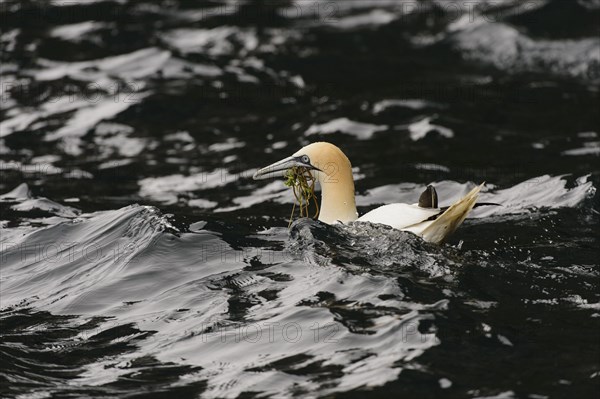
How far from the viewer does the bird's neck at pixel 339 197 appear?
10.1 metres

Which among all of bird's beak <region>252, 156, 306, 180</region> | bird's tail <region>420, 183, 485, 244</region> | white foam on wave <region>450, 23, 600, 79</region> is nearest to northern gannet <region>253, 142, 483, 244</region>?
bird's beak <region>252, 156, 306, 180</region>

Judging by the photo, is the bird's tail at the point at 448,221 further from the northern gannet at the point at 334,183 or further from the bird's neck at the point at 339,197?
the bird's neck at the point at 339,197

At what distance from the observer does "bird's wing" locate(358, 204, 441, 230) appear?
9258 millimetres

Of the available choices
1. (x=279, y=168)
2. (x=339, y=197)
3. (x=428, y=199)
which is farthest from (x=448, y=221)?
(x=279, y=168)

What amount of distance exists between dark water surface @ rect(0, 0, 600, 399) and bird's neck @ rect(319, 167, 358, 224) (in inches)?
12.8

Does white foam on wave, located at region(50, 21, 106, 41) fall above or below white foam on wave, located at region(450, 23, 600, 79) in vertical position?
above

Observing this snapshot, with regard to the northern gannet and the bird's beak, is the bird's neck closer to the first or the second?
the northern gannet

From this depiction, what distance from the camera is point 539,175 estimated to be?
1313 cm

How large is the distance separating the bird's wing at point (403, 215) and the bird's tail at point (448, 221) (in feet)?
0.30

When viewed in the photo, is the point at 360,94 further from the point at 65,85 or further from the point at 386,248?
the point at 386,248

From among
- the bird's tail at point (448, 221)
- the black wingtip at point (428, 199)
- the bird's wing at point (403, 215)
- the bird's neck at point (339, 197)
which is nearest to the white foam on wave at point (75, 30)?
the bird's neck at point (339, 197)

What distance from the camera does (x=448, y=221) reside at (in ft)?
30.4

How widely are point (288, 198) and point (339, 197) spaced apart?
318 centimetres

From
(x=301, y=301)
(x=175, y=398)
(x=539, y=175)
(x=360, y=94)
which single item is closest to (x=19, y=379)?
(x=175, y=398)
